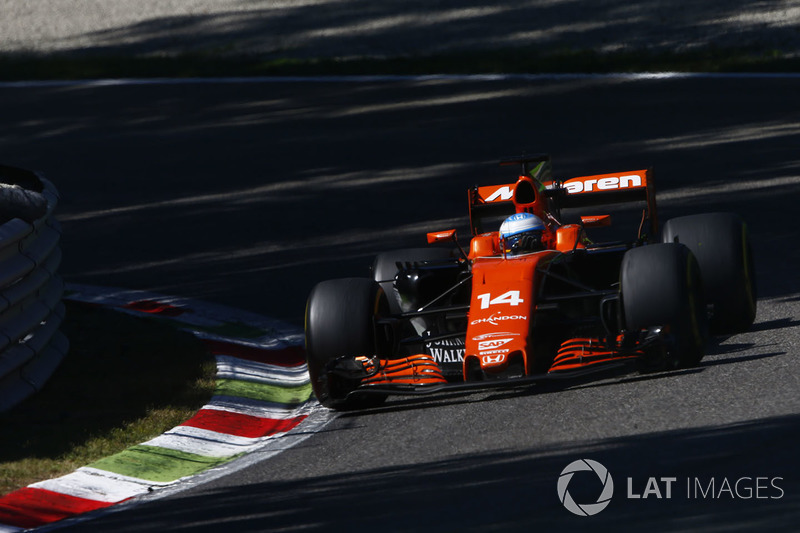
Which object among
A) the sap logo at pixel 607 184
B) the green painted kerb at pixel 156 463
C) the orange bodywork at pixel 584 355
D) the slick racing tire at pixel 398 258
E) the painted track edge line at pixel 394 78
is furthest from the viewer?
the painted track edge line at pixel 394 78

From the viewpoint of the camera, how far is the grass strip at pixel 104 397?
21.4 ft

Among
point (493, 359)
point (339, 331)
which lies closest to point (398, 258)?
point (339, 331)

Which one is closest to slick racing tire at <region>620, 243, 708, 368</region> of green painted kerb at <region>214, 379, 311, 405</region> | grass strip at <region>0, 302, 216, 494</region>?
green painted kerb at <region>214, 379, 311, 405</region>

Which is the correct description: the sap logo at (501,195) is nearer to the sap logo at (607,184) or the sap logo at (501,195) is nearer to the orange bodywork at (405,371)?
the sap logo at (607,184)

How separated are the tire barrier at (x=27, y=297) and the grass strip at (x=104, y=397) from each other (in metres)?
0.11

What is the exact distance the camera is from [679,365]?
699cm

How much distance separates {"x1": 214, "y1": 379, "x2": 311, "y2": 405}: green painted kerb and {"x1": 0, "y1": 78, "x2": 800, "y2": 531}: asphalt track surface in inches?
29.5

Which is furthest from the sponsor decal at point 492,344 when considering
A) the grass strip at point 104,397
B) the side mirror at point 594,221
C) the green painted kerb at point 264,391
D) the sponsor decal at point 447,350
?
the grass strip at point 104,397

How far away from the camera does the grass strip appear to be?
21.4 feet

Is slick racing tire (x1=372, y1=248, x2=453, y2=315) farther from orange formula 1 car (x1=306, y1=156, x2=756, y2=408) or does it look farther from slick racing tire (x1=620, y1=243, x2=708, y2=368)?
slick racing tire (x1=620, y1=243, x2=708, y2=368)

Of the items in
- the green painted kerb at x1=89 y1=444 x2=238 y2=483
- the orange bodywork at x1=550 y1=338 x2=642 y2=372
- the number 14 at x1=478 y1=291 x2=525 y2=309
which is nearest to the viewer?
the green painted kerb at x1=89 y1=444 x2=238 y2=483

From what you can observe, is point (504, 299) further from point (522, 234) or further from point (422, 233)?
point (422, 233)

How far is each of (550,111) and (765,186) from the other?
4.18 meters

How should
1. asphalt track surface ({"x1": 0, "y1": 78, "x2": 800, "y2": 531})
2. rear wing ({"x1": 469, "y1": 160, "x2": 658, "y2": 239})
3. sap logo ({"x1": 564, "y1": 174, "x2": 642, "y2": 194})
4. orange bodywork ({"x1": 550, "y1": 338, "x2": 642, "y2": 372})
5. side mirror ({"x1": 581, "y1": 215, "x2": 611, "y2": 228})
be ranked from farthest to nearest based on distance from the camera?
1. sap logo ({"x1": 564, "y1": 174, "x2": 642, "y2": 194})
2. rear wing ({"x1": 469, "y1": 160, "x2": 658, "y2": 239})
3. side mirror ({"x1": 581, "y1": 215, "x2": 611, "y2": 228})
4. orange bodywork ({"x1": 550, "y1": 338, "x2": 642, "y2": 372})
5. asphalt track surface ({"x1": 0, "y1": 78, "x2": 800, "y2": 531})
